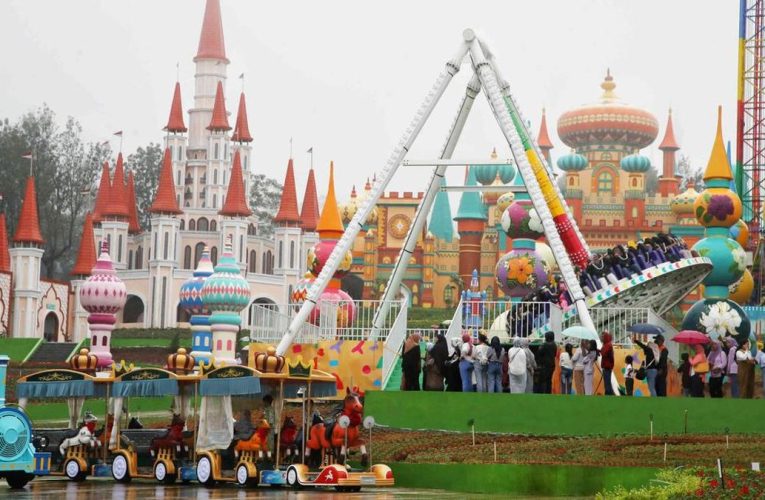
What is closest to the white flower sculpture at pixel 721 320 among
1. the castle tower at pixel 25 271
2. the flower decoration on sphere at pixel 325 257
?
the flower decoration on sphere at pixel 325 257

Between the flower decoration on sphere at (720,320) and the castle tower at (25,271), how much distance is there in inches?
1400

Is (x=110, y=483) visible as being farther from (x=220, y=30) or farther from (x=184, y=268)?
(x=220, y=30)

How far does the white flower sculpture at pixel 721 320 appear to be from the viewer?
28031mm

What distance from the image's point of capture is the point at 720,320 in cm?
2809

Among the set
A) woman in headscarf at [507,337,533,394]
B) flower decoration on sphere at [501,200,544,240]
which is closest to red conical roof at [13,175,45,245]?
flower decoration on sphere at [501,200,544,240]

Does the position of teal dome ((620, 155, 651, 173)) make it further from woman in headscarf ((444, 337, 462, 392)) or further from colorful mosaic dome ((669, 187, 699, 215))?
woman in headscarf ((444, 337, 462, 392))

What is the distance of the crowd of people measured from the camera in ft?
69.6

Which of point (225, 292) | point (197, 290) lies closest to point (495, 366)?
point (225, 292)

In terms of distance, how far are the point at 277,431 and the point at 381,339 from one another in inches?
313

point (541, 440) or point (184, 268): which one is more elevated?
point (184, 268)

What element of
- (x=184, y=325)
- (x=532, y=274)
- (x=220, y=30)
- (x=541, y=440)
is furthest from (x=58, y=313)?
(x=541, y=440)

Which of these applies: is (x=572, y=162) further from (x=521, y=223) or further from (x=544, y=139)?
(x=521, y=223)

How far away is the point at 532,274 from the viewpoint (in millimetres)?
35000

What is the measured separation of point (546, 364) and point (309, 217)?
5040cm
